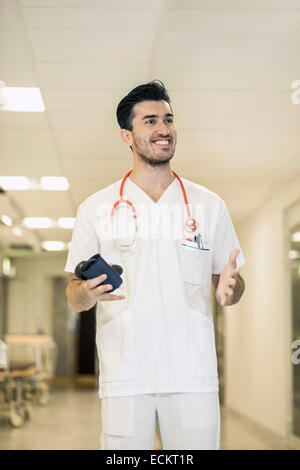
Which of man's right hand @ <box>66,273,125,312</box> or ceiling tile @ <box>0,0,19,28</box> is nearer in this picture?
man's right hand @ <box>66,273,125,312</box>

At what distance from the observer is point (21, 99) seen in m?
3.67

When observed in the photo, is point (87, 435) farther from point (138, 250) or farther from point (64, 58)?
point (138, 250)

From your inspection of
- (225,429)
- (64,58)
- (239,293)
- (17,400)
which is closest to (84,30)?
(64,58)

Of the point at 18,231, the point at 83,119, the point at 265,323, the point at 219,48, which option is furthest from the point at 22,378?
the point at 219,48

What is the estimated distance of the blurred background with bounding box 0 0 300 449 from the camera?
2773 mm

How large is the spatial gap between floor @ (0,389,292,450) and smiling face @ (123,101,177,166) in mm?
2862

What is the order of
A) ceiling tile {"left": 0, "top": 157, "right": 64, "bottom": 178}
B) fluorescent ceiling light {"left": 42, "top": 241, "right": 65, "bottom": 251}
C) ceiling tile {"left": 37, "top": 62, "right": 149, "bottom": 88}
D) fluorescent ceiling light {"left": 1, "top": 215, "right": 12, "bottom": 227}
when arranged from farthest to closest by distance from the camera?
1. fluorescent ceiling light {"left": 42, "top": 241, "right": 65, "bottom": 251}
2. fluorescent ceiling light {"left": 1, "top": 215, "right": 12, "bottom": 227}
3. ceiling tile {"left": 0, "top": 157, "right": 64, "bottom": 178}
4. ceiling tile {"left": 37, "top": 62, "right": 149, "bottom": 88}

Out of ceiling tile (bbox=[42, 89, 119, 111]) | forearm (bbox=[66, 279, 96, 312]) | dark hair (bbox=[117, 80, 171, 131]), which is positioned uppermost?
ceiling tile (bbox=[42, 89, 119, 111])

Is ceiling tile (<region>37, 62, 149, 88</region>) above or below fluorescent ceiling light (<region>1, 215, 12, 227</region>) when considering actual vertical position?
above

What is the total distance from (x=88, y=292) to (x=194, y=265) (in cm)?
32

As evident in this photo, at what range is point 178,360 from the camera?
1520 mm

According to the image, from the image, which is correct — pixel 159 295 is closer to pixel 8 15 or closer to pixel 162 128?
pixel 162 128

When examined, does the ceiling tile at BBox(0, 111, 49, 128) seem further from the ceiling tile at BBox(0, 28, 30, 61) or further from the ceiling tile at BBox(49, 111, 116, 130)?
the ceiling tile at BBox(0, 28, 30, 61)

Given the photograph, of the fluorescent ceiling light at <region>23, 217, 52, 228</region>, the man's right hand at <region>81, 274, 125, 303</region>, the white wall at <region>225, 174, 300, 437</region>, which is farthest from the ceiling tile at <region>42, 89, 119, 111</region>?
the fluorescent ceiling light at <region>23, 217, 52, 228</region>
